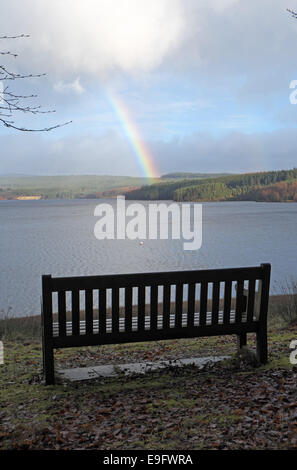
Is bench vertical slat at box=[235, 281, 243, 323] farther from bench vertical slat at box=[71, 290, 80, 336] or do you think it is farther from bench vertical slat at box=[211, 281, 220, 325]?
bench vertical slat at box=[71, 290, 80, 336]

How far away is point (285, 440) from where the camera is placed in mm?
3252

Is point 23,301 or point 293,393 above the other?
point 293,393

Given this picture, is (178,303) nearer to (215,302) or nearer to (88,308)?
(215,302)

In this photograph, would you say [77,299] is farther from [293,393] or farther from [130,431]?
[293,393]

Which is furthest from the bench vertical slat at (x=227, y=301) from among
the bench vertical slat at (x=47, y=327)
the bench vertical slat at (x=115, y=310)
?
the bench vertical slat at (x=47, y=327)

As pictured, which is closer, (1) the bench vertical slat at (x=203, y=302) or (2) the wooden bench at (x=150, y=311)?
(2) the wooden bench at (x=150, y=311)

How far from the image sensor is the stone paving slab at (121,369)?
16.7 ft

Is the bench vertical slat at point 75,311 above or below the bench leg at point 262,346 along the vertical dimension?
above

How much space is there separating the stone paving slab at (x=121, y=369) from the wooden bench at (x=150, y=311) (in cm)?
35

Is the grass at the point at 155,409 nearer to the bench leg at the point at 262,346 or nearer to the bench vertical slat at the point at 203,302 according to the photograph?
the bench leg at the point at 262,346

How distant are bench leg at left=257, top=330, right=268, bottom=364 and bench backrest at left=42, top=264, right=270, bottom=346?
153 millimetres

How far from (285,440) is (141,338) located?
2007 mm

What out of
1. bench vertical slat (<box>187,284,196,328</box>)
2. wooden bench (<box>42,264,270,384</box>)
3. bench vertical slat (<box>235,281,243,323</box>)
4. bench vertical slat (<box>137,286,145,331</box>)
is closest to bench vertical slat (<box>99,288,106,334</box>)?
wooden bench (<box>42,264,270,384</box>)
